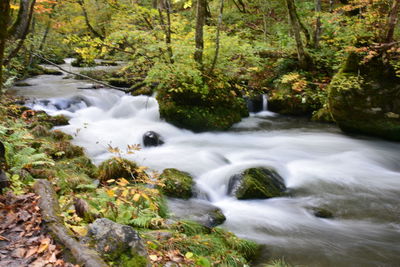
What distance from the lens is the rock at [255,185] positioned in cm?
693

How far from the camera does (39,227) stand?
306 cm

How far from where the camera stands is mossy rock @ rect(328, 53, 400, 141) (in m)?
9.63

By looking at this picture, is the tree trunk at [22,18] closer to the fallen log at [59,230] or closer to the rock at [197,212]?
the fallen log at [59,230]

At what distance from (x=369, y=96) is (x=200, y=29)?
20.8ft

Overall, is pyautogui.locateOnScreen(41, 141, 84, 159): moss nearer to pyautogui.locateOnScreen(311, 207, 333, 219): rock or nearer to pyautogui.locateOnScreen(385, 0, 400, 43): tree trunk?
pyautogui.locateOnScreen(311, 207, 333, 219): rock

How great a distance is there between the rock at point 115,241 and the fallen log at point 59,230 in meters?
0.12

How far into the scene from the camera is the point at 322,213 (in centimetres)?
653

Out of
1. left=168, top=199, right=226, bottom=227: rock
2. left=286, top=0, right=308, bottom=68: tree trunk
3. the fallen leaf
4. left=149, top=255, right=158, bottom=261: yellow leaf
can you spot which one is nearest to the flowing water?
left=168, top=199, right=226, bottom=227: rock

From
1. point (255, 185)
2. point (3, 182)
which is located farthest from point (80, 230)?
point (255, 185)

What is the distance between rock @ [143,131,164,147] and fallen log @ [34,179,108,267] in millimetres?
6535

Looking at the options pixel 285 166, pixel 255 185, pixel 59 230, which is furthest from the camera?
pixel 285 166

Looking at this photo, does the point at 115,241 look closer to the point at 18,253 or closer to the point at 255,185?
the point at 18,253

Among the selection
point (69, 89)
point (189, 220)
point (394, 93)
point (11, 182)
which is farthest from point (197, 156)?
point (69, 89)

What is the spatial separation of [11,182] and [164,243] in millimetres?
2208
